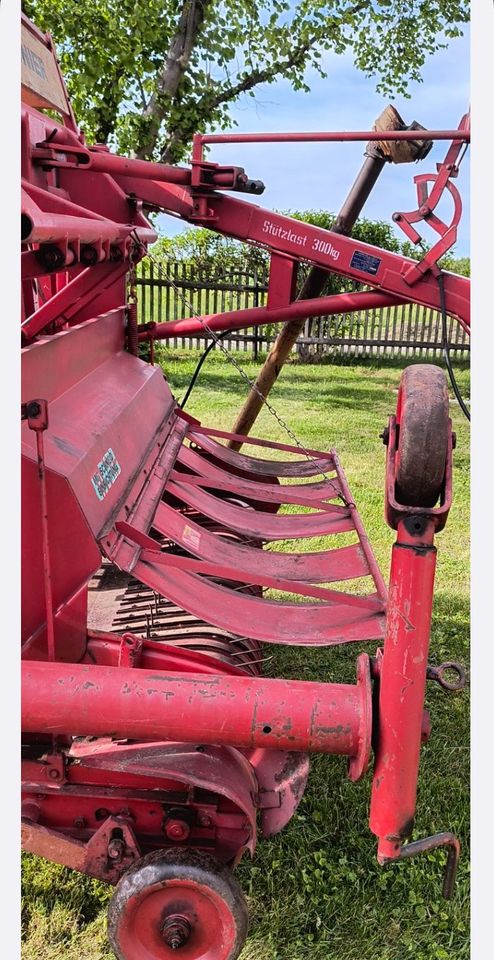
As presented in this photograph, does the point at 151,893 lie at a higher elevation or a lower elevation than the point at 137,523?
lower

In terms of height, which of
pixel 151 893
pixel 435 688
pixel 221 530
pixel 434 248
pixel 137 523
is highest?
pixel 434 248

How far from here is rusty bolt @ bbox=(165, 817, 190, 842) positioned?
2.02 meters

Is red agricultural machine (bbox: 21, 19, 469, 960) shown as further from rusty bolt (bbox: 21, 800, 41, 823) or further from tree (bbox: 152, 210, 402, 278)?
tree (bbox: 152, 210, 402, 278)

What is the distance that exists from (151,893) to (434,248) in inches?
107

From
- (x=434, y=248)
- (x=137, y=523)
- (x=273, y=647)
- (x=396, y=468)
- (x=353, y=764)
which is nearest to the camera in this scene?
(x=396, y=468)

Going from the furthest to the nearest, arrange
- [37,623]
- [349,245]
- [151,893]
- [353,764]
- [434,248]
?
[349,245] → [434,248] → [37,623] → [151,893] → [353,764]

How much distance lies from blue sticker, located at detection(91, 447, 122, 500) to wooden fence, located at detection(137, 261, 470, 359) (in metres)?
10.2

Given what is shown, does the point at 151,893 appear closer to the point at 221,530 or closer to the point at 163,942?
the point at 163,942

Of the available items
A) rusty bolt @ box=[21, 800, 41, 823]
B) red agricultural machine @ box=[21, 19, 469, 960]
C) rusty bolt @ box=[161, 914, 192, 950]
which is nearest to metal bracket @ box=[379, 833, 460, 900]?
red agricultural machine @ box=[21, 19, 469, 960]

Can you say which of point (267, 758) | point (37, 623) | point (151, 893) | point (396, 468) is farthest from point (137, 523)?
point (396, 468)

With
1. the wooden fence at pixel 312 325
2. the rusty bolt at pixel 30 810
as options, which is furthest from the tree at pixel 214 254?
the rusty bolt at pixel 30 810

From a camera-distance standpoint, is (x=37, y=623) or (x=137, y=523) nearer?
(x=37, y=623)

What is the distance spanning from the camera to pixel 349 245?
11.7 ft

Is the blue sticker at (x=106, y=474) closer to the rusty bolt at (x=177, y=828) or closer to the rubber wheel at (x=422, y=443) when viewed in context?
the rusty bolt at (x=177, y=828)
